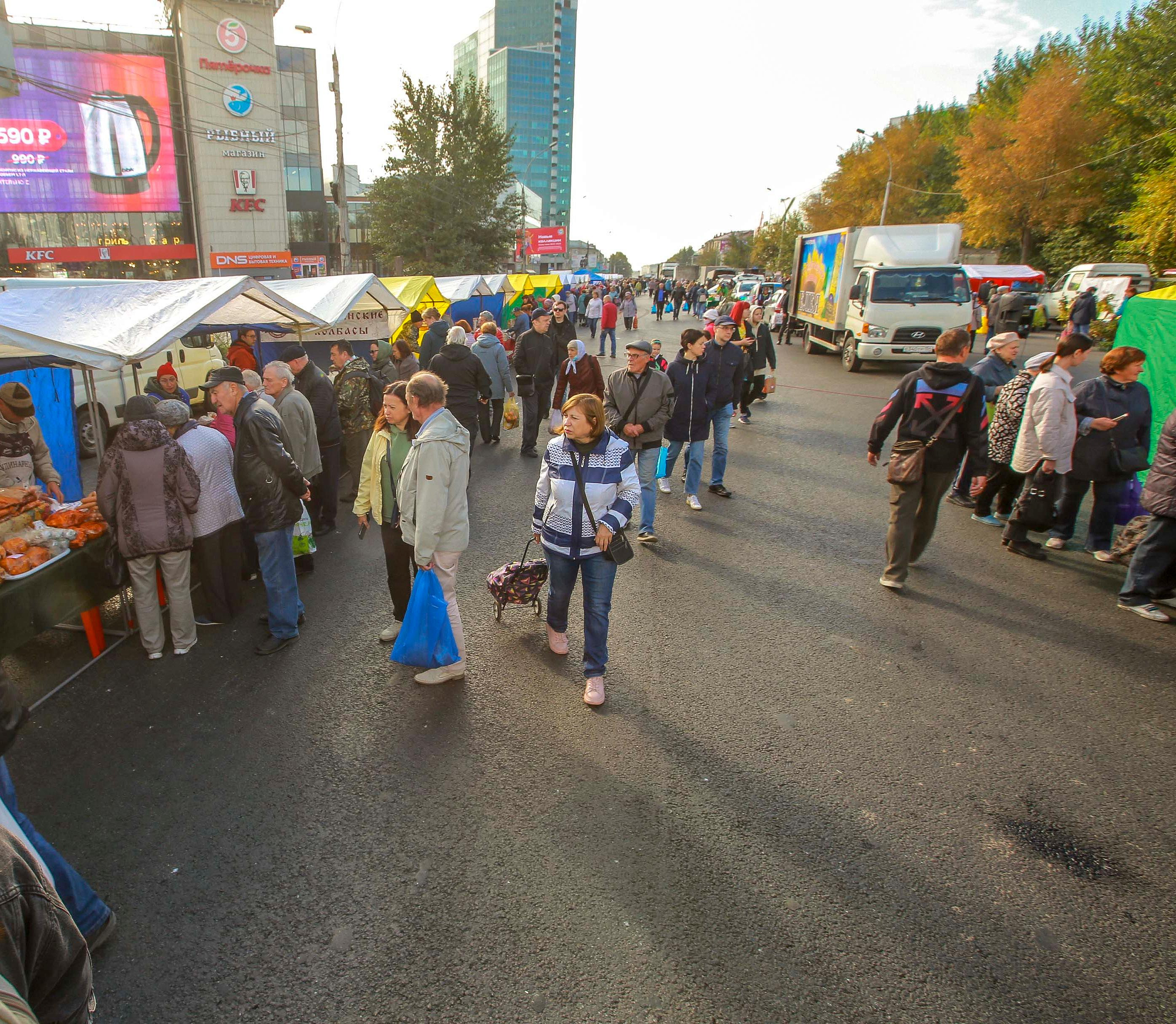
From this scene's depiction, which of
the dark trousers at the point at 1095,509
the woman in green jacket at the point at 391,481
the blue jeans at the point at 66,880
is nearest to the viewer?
the blue jeans at the point at 66,880

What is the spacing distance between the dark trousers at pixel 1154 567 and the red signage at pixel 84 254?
2023 inches

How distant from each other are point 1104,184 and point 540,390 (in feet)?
118

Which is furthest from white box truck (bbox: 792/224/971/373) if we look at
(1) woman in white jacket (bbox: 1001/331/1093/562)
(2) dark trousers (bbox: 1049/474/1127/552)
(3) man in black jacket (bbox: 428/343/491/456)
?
(3) man in black jacket (bbox: 428/343/491/456)

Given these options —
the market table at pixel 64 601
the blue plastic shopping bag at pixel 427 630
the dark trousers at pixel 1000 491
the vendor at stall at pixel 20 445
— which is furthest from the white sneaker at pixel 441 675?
the dark trousers at pixel 1000 491

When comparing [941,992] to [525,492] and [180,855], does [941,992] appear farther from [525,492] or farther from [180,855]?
[525,492]

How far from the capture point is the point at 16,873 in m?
1.35

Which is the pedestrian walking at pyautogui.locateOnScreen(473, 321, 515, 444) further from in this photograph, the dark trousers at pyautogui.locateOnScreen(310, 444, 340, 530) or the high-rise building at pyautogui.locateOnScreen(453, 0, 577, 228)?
the high-rise building at pyautogui.locateOnScreen(453, 0, 577, 228)

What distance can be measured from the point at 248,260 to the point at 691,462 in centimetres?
4674

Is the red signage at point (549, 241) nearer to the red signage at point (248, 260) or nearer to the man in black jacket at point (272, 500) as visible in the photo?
the red signage at point (248, 260)

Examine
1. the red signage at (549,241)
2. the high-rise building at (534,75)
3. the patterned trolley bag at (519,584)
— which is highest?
the high-rise building at (534,75)

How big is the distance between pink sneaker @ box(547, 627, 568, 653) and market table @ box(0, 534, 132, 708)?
10.2 feet

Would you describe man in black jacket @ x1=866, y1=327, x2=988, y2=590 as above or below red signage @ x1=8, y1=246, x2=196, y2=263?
below

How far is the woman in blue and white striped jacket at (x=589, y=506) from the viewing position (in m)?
4.14

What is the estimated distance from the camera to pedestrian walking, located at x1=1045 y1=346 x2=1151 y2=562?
608 centimetres
